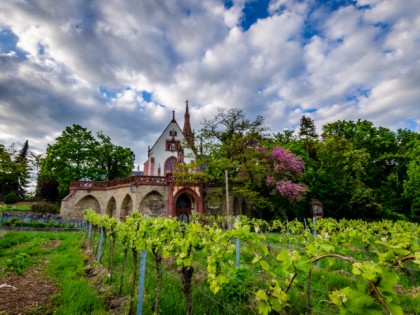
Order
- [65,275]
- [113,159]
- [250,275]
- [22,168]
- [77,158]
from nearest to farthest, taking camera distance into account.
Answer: [250,275] < [65,275] < [77,158] < [113,159] < [22,168]

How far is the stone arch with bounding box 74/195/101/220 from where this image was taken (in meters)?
24.1

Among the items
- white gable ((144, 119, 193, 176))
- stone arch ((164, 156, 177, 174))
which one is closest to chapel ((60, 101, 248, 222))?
white gable ((144, 119, 193, 176))

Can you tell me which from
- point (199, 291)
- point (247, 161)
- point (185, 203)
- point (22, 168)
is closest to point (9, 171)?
point (22, 168)

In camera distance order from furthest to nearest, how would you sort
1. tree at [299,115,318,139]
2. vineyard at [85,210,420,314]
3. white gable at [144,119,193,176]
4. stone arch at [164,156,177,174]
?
1. tree at [299,115,318,139]
2. stone arch at [164,156,177,174]
3. white gable at [144,119,193,176]
4. vineyard at [85,210,420,314]

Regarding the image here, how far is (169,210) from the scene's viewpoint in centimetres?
2033

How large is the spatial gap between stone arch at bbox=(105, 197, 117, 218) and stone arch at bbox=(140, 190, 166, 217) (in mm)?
5571

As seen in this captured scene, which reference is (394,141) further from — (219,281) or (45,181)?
(45,181)

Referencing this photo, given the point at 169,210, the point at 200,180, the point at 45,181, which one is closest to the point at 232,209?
the point at 200,180

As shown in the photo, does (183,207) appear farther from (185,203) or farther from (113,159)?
(113,159)

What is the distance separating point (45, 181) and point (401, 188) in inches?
1609

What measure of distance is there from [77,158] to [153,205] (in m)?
14.8

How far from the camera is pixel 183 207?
22.0m

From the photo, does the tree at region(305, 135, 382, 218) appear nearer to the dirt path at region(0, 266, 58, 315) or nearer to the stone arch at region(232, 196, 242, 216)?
the stone arch at region(232, 196, 242, 216)

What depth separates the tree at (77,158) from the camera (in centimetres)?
2833
